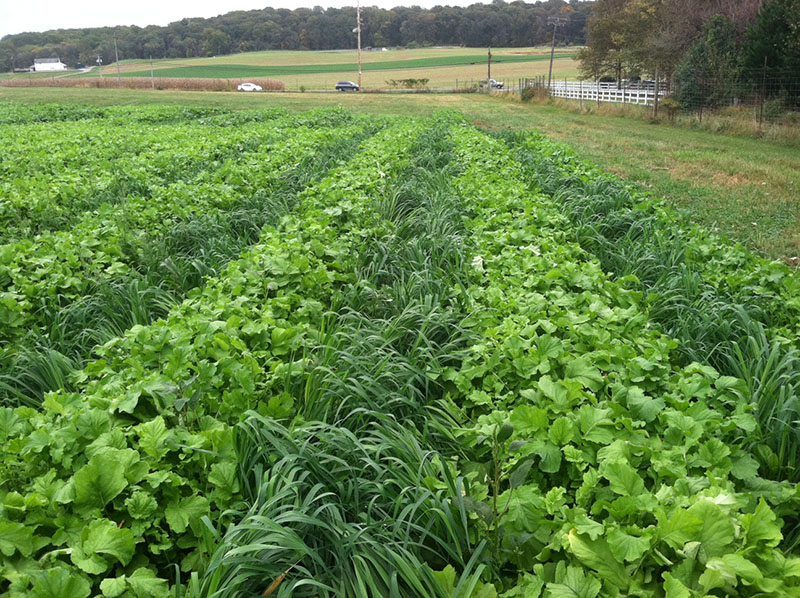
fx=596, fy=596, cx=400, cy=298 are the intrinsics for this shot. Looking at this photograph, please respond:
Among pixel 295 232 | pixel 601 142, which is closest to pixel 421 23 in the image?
pixel 601 142

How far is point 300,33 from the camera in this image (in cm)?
11381

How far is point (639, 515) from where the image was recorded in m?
2.11

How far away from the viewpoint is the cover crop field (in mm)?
2096

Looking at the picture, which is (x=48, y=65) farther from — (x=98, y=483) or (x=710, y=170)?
(x=98, y=483)

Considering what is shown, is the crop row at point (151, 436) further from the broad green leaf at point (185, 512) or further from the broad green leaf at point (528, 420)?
the broad green leaf at point (528, 420)

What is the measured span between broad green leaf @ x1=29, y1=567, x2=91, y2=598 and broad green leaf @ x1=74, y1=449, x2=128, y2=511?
0.35 metres

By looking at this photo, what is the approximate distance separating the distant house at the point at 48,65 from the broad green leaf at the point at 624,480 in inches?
5031

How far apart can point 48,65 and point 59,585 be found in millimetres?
129511

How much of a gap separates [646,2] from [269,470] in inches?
1956

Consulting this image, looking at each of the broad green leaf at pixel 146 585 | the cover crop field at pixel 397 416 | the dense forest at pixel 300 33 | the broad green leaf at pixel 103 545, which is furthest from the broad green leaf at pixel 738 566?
the dense forest at pixel 300 33

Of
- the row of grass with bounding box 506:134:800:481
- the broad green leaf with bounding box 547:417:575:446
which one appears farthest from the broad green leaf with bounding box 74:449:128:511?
the row of grass with bounding box 506:134:800:481

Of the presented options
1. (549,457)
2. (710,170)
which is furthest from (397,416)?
(710,170)

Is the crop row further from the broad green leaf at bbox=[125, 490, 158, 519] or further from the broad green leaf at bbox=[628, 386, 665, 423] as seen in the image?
the broad green leaf at bbox=[628, 386, 665, 423]

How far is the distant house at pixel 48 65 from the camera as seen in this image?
107 meters
